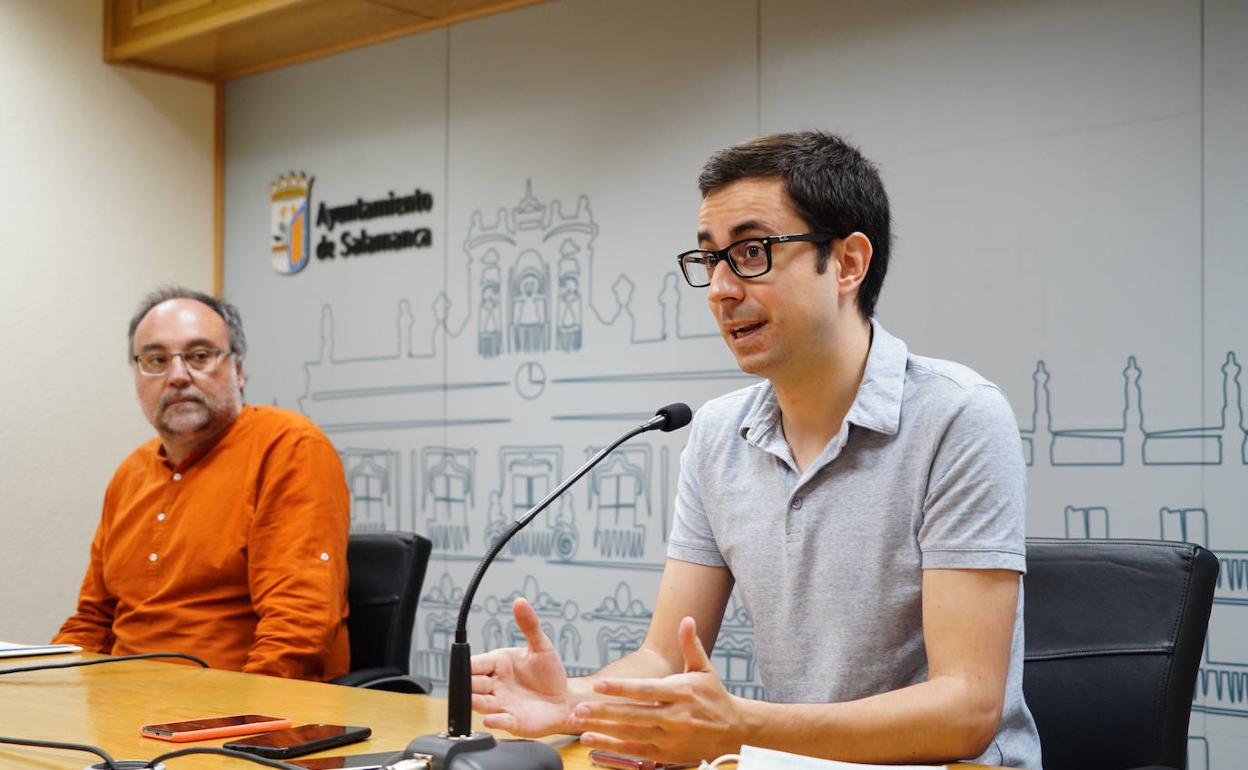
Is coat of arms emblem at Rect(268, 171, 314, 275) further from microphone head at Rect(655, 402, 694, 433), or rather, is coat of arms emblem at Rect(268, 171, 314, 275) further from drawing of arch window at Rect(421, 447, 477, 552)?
microphone head at Rect(655, 402, 694, 433)

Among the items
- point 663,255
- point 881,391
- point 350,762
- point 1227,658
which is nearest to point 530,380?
point 663,255

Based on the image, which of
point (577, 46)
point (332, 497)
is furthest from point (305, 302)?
point (332, 497)

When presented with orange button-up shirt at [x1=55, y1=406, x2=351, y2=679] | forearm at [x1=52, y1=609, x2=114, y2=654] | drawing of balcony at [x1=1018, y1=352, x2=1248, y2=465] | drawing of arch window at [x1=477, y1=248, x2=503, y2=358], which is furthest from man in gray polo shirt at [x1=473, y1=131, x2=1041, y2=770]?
drawing of arch window at [x1=477, y1=248, x2=503, y2=358]

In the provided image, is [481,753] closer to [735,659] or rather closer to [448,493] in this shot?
[735,659]

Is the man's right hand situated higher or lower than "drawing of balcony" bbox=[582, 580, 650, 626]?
higher

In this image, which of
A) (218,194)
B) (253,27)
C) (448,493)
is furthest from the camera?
(218,194)

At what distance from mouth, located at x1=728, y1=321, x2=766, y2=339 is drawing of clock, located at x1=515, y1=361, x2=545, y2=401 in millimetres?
2217

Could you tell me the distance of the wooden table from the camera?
58.9 inches

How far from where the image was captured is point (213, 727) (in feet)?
5.23

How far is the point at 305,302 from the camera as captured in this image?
464 centimetres

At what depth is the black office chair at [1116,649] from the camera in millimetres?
1619

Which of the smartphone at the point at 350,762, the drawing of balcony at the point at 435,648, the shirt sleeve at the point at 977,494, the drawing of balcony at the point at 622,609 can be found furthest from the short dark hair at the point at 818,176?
the drawing of balcony at the point at 435,648

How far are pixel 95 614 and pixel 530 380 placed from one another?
4.97 feet

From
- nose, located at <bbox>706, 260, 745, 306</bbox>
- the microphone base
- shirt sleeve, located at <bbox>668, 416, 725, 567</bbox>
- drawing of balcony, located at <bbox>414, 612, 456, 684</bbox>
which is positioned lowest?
drawing of balcony, located at <bbox>414, 612, 456, 684</bbox>
